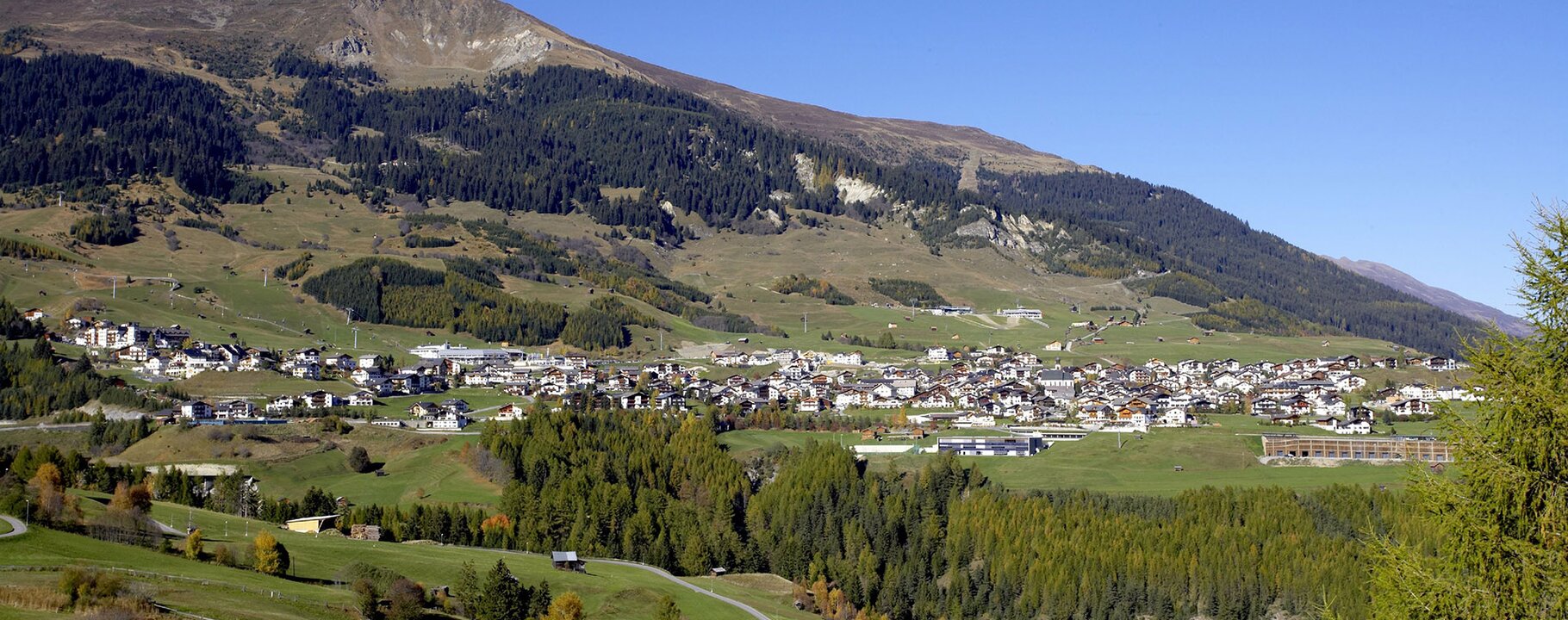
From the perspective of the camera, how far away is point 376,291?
174 metres

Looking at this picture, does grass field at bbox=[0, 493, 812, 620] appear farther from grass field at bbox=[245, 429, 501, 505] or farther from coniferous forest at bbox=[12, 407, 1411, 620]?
grass field at bbox=[245, 429, 501, 505]

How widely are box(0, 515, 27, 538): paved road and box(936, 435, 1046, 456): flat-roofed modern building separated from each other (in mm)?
63481

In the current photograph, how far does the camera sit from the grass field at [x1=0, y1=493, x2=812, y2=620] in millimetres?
47938

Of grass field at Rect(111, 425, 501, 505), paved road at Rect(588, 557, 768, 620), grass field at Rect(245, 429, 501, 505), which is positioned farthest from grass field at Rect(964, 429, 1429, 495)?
grass field at Rect(111, 425, 501, 505)

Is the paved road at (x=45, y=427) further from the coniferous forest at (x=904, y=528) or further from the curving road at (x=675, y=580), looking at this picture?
the curving road at (x=675, y=580)

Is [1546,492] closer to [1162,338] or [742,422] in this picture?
[742,422]

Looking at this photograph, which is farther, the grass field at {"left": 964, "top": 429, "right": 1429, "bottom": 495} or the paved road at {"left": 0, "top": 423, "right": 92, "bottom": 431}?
the paved road at {"left": 0, "top": 423, "right": 92, "bottom": 431}

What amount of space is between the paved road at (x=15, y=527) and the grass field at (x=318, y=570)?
45 cm

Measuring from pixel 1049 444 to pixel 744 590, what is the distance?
39444mm

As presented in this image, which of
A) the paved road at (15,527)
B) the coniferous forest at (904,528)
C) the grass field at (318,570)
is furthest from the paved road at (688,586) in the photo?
the paved road at (15,527)

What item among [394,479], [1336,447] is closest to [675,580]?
[394,479]

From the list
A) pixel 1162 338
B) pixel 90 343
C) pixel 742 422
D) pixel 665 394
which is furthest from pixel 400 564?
pixel 1162 338

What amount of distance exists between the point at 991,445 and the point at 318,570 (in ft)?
186

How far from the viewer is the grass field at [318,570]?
4794 centimetres
